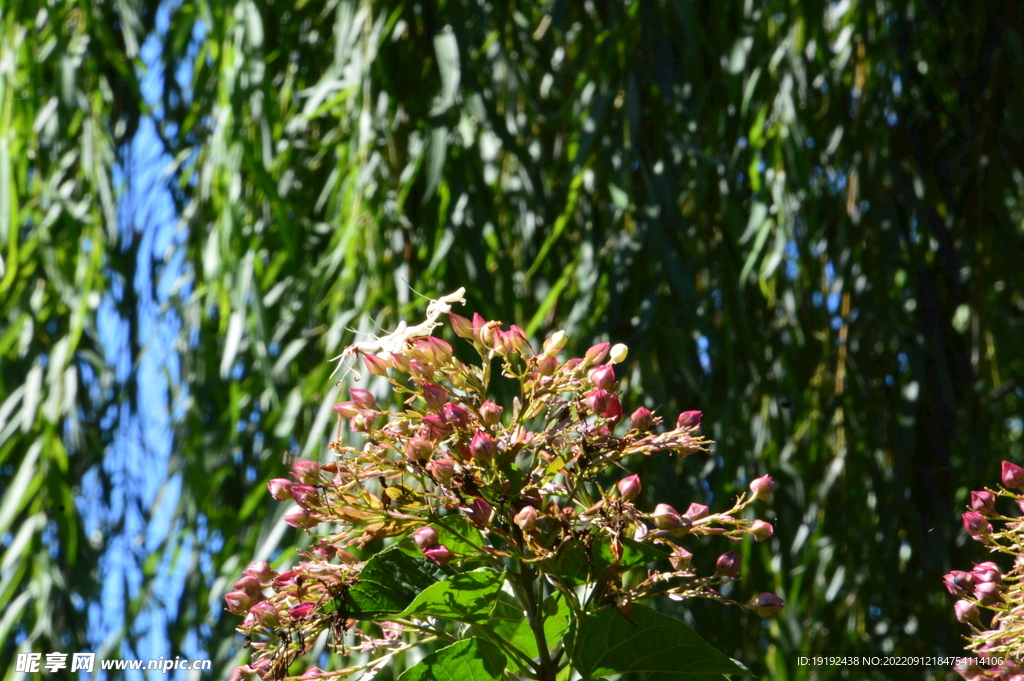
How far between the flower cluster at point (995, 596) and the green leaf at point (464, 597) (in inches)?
9.5

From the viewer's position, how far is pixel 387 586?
49 cm

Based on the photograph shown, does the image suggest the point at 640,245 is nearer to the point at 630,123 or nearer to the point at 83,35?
the point at 630,123

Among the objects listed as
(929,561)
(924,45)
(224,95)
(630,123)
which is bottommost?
(929,561)

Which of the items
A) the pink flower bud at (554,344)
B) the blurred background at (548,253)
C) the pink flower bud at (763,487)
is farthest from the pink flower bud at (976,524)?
the blurred background at (548,253)

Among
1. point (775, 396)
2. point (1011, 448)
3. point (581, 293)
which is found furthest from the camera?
point (1011, 448)

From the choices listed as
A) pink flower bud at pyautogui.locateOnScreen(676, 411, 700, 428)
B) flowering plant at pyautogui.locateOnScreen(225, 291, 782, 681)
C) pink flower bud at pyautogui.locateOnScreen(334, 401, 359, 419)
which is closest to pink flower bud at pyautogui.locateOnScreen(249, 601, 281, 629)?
flowering plant at pyautogui.locateOnScreen(225, 291, 782, 681)

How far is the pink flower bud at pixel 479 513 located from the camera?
448 mm

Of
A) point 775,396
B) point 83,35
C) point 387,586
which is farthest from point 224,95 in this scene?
point 387,586

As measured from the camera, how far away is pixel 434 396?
0.48 metres

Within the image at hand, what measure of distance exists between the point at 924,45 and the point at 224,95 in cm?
103

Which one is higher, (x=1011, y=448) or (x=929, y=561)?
(x=1011, y=448)

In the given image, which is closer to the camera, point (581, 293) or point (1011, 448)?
point (581, 293)

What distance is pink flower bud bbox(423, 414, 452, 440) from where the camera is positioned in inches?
18.3

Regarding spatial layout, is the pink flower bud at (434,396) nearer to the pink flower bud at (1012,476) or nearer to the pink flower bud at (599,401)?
the pink flower bud at (599,401)
